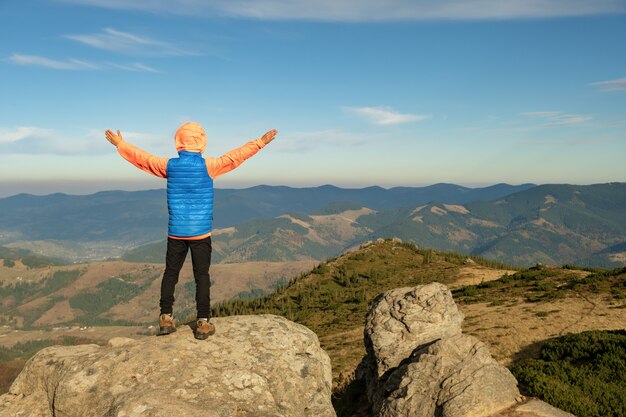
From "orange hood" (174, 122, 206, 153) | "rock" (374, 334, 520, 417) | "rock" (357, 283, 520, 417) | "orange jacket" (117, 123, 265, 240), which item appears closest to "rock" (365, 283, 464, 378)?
"rock" (357, 283, 520, 417)

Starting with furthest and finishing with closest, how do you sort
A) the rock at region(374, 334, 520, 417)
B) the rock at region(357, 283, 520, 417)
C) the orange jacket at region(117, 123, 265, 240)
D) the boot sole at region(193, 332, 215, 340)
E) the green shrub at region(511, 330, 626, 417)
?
the green shrub at region(511, 330, 626, 417), the rock at region(357, 283, 520, 417), the rock at region(374, 334, 520, 417), the orange jacket at region(117, 123, 265, 240), the boot sole at region(193, 332, 215, 340)

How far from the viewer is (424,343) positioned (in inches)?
608

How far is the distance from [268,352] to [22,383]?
5.41m

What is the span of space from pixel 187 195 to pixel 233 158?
138 centimetres

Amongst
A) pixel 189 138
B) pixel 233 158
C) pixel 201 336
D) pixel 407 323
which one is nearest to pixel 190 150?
pixel 189 138

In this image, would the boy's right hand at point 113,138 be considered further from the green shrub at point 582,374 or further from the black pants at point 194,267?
the green shrub at point 582,374

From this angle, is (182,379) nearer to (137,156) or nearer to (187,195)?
(187,195)

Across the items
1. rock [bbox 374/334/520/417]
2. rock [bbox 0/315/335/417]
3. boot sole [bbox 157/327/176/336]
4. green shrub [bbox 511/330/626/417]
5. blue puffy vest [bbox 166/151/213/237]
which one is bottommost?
green shrub [bbox 511/330/626/417]

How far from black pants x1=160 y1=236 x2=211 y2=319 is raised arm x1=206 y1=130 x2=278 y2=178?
1.62 m

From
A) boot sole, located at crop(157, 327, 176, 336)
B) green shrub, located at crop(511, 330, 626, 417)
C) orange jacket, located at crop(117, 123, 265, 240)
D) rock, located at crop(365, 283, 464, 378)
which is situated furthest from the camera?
rock, located at crop(365, 283, 464, 378)

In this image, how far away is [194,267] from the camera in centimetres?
1041

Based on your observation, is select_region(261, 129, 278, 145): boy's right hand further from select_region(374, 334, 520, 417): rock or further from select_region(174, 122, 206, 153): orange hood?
select_region(374, 334, 520, 417): rock

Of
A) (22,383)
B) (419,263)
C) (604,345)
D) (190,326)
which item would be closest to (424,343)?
(604,345)

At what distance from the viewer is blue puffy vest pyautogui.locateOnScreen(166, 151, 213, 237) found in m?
9.88
